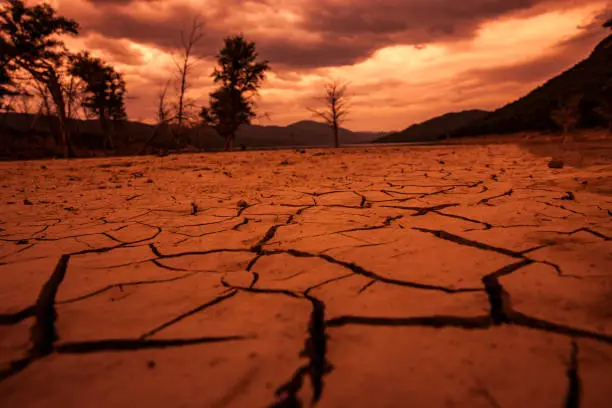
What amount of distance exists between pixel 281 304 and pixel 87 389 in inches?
21.0

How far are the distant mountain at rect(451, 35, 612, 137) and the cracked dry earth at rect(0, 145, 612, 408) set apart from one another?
76.3ft

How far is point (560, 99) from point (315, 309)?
2769cm

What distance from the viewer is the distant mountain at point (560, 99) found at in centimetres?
2089

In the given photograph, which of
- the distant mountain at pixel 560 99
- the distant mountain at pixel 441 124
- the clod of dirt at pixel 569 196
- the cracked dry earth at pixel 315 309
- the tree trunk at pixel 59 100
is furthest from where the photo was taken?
the distant mountain at pixel 441 124

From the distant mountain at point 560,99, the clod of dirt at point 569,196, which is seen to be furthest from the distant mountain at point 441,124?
the clod of dirt at point 569,196

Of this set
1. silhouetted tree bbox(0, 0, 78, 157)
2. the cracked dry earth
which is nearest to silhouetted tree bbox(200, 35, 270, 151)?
silhouetted tree bbox(0, 0, 78, 157)

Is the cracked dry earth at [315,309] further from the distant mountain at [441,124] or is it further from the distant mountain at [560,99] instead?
the distant mountain at [441,124]

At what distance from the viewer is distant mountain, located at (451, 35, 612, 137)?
822 inches

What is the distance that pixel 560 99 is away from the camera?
21234 millimetres

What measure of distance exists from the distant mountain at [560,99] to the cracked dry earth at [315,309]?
23.2 m

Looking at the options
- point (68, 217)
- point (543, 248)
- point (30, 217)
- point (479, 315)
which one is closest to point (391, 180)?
point (543, 248)

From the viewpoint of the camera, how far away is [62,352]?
0.82m

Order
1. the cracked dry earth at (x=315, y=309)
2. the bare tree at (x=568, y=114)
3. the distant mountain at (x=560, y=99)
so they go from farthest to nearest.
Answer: the distant mountain at (x=560, y=99)
the bare tree at (x=568, y=114)
the cracked dry earth at (x=315, y=309)

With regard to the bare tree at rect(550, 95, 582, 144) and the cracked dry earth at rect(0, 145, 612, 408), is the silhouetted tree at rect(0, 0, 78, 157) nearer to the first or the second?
the cracked dry earth at rect(0, 145, 612, 408)
